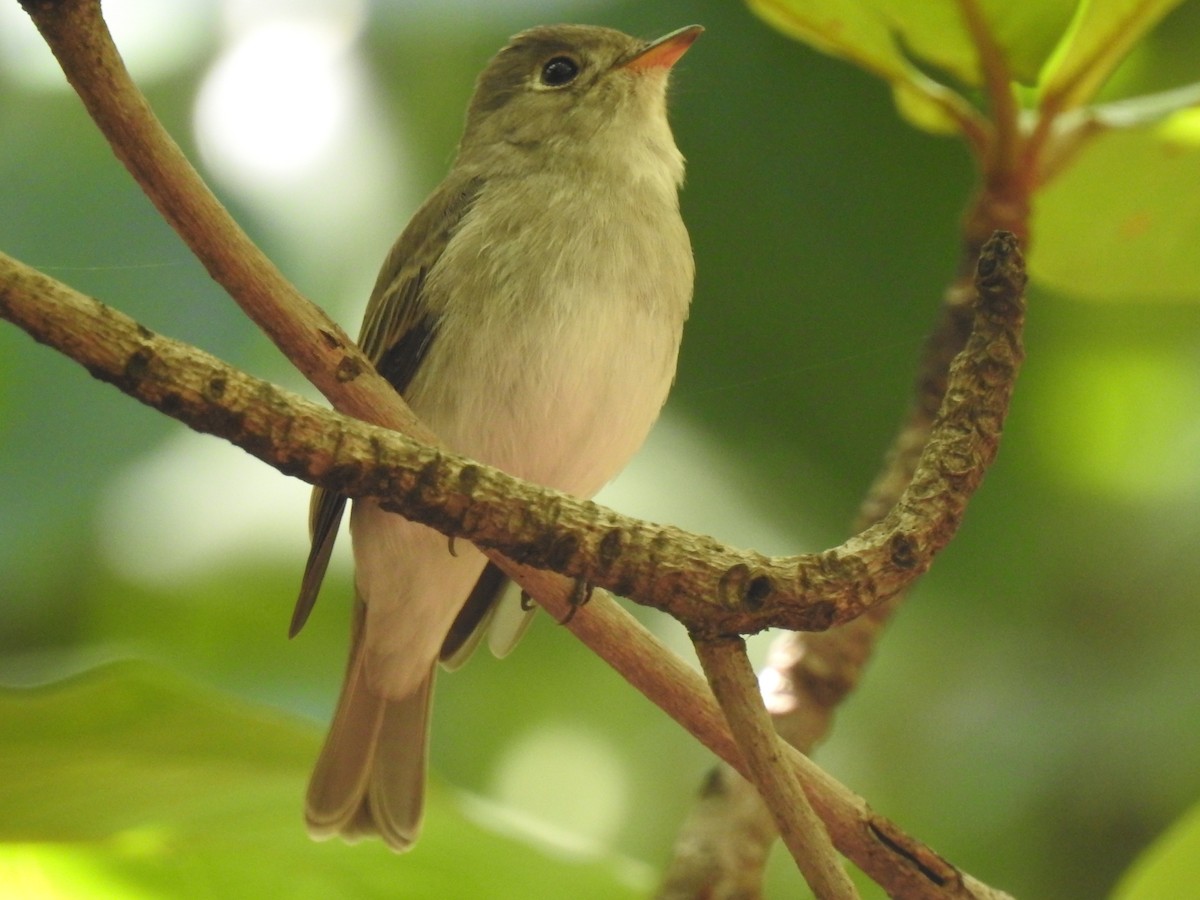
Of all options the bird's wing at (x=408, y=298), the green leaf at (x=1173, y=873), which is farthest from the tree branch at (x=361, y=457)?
the bird's wing at (x=408, y=298)

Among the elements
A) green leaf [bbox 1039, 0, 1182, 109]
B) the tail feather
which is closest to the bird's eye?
green leaf [bbox 1039, 0, 1182, 109]

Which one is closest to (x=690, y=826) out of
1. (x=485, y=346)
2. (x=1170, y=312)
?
(x=485, y=346)

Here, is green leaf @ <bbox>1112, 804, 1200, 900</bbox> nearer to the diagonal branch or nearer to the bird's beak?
the diagonal branch

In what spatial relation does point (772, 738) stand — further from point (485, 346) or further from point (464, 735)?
point (464, 735)

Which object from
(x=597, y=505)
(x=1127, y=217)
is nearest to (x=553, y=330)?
(x=597, y=505)

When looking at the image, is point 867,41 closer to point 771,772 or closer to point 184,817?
point 771,772

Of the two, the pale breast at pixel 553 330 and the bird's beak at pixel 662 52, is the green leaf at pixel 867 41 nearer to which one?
the bird's beak at pixel 662 52
